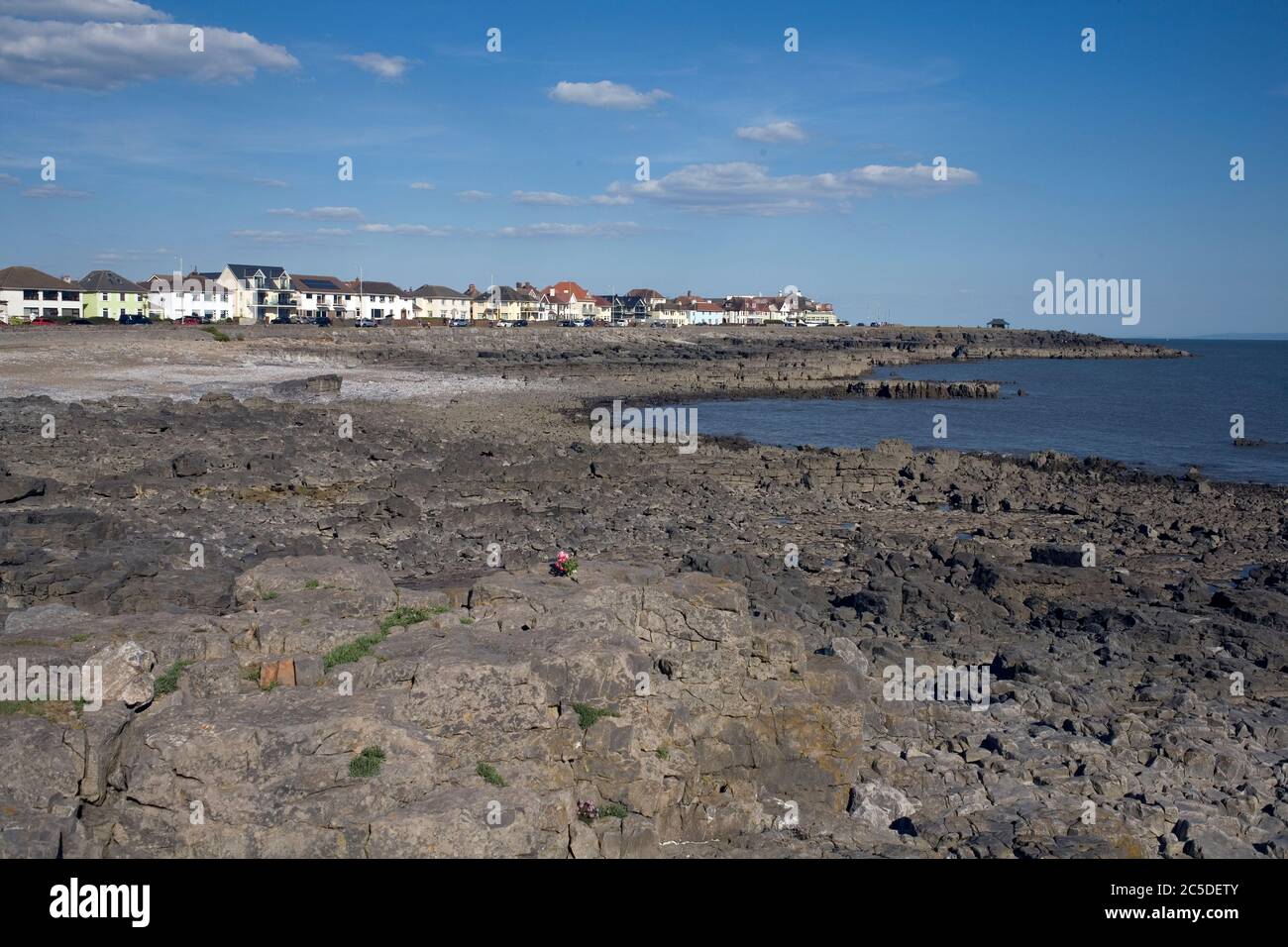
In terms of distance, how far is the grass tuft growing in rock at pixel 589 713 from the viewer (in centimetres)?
858

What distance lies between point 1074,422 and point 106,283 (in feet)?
275

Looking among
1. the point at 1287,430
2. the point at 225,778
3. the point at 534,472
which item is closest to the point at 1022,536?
the point at 534,472

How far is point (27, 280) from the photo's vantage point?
8712 cm

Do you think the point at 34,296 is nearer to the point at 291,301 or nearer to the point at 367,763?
the point at 291,301

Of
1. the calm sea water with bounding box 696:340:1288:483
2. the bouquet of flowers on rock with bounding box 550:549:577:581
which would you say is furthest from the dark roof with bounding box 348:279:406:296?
the bouquet of flowers on rock with bounding box 550:549:577:581

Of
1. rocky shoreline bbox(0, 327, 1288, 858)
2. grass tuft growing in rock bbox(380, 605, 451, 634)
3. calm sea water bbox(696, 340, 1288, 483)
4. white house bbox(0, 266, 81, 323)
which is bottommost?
rocky shoreline bbox(0, 327, 1288, 858)

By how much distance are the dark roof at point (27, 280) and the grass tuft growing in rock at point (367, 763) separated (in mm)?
94165

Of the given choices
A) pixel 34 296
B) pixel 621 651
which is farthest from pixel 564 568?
pixel 34 296

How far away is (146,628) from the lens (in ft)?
30.0

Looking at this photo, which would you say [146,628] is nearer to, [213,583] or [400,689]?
[400,689]

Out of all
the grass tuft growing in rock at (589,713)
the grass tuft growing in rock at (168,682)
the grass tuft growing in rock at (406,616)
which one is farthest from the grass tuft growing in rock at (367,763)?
the grass tuft growing in rock at (406,616)

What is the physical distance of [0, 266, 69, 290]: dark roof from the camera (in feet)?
282

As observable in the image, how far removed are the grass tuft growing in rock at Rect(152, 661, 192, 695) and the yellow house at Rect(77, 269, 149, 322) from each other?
9369cm

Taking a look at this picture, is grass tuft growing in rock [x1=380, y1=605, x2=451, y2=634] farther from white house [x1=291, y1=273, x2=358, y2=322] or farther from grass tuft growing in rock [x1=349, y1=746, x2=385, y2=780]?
white house [x1=291, y1=273, x2=358, y2=322]
